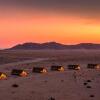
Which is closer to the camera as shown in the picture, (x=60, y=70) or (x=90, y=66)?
(x=60, y=70)

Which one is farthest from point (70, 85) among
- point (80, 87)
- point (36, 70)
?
point (36, 70)

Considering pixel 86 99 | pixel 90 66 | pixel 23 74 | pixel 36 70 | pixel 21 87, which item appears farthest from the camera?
pixel 90 66

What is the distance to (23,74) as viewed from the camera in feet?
225

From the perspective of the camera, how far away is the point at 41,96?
137 ft

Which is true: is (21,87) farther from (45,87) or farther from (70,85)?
(70,85)

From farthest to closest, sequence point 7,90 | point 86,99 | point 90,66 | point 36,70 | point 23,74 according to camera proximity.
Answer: point 90,66 < point 36,70 < point 23,74 < point 7,90 < point 86,99

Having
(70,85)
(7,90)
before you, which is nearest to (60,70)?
(70,85)

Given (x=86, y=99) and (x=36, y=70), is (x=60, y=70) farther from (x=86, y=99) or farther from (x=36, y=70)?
(x=86, y=99)

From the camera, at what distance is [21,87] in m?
49.7

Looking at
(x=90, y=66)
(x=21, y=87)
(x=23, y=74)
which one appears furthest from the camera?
(x=90, y=66)

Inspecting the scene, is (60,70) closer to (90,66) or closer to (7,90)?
(90,66)

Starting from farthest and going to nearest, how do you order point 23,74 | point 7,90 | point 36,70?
1. point 36,70
2. point 23,74
3. point 7,90

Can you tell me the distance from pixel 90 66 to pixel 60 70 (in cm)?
1445

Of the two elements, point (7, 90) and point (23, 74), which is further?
point (23, 74)
